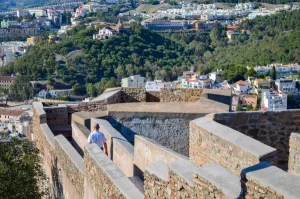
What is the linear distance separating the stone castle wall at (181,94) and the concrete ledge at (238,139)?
4.99m

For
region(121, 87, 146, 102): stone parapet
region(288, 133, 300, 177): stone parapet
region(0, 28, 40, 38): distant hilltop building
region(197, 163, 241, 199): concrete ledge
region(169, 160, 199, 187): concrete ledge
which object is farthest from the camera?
region(0, 28, 40, 38): distant hilltop building

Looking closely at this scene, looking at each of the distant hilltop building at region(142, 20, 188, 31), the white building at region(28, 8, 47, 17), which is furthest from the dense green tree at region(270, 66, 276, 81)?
the white building at region(28, 8, 47, 17)

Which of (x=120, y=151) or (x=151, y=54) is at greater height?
(x=120, y=151)

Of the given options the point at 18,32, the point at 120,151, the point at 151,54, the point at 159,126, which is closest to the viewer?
the point at 120,151

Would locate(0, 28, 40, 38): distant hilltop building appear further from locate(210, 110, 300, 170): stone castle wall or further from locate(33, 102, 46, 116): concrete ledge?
locate(210, 110, 300, 170): stone castle wall

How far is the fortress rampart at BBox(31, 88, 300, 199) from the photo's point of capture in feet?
9.08

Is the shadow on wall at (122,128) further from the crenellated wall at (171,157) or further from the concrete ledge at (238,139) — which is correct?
the concrete ledge at (238,139)

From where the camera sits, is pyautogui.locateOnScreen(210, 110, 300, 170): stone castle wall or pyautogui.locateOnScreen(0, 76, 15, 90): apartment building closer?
pyautogui.locateOnScreen(210, 110, 300, 170): stone castle wall

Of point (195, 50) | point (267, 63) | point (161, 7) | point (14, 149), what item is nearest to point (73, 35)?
point (195, 50)

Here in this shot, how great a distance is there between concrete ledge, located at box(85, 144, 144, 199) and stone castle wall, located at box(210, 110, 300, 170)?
0.99m

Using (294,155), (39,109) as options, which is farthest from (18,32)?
(294,155)

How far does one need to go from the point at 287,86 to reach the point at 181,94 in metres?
49.6

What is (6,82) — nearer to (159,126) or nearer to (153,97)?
(153,97)

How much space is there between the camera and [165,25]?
115m
